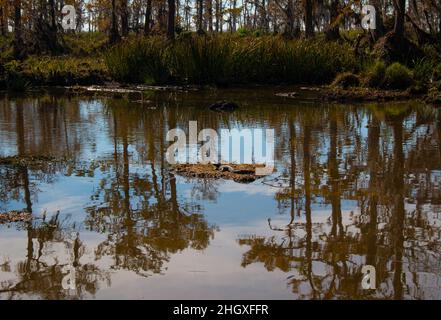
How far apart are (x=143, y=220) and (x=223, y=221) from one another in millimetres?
665

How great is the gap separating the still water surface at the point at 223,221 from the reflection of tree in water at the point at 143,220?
16 mm

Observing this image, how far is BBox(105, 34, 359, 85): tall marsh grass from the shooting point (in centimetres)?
1894

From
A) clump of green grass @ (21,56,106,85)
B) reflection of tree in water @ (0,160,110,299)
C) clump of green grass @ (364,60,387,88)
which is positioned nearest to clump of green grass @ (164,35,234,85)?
clump of green grass @ (21,56,106,85)

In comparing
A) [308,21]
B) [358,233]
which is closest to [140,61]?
[308,21]

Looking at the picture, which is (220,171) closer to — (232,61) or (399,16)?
(232,61)

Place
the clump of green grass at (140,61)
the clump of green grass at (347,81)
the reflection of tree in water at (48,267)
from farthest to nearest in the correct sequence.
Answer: the clump of green grass at (140,61) → the clump of green grass at (347,81) → the reflection of tree in water at (48,267)

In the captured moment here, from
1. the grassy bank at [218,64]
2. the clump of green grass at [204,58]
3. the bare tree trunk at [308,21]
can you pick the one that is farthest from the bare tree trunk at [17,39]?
the bare tree trunk at [308,21]

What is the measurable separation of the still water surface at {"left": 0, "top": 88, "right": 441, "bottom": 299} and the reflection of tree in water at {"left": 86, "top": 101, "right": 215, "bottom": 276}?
0.02 meters

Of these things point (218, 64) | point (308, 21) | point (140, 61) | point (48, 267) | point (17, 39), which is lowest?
point (48, 267)

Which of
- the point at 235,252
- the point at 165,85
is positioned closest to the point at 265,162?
A: the point at 235,252

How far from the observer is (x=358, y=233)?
4.90 metres

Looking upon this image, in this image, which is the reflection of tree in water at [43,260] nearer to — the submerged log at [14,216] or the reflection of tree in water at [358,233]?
the submerged log at [14,216]

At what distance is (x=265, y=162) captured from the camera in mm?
7445

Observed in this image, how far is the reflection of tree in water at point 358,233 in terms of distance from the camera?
4.05 metres
